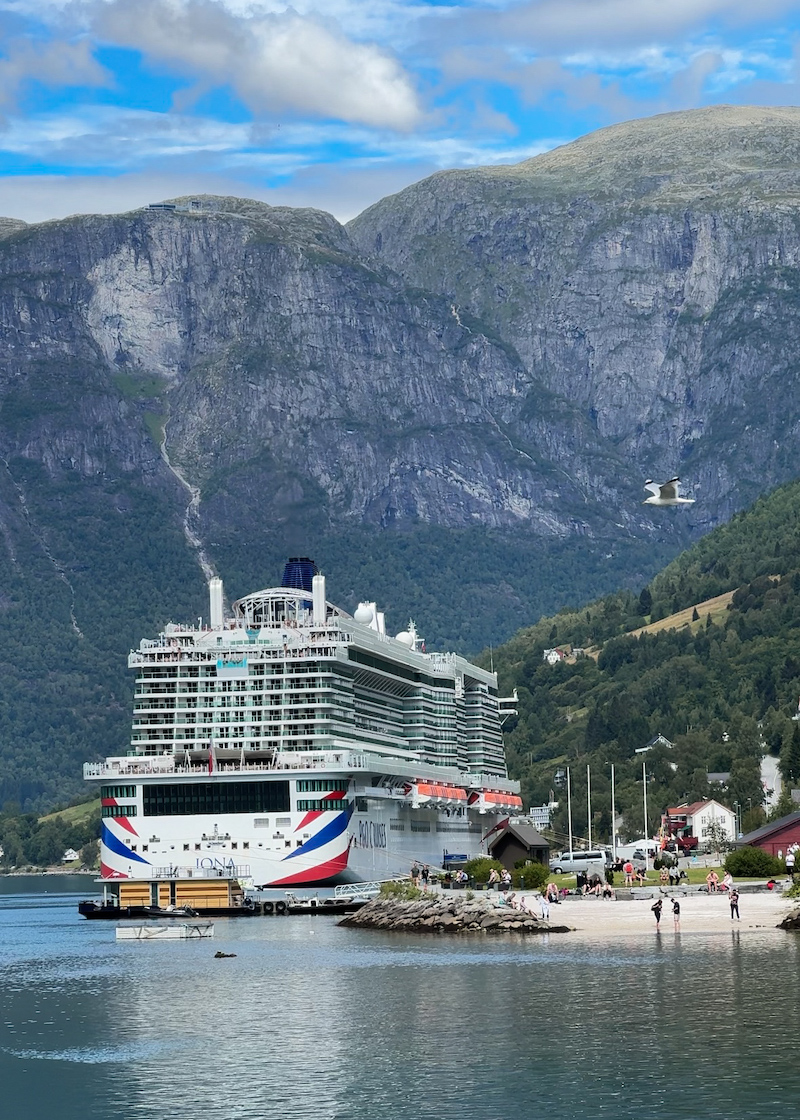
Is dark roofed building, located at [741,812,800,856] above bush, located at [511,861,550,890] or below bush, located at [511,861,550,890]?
above

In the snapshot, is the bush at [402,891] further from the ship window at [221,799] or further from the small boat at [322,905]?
the ship window at [221,799]

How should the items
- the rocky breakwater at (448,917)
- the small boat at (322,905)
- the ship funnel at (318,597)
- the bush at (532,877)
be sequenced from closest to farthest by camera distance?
the rocky breakwater at (448,917) < the bush at (532,877) < the small boat at (322,905) < the ship funnel at (318,597)

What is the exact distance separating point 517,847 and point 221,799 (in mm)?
25636

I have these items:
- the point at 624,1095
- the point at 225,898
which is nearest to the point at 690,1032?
the point at 624,1095

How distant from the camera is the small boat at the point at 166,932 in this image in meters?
132

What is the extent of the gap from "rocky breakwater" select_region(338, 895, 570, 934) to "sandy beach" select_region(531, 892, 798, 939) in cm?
207

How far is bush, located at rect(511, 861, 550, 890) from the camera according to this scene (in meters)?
142

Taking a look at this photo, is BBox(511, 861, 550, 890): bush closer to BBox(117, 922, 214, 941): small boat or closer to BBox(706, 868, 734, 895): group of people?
BBox(706, 868, 734, 895): group of people

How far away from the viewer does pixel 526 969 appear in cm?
9006

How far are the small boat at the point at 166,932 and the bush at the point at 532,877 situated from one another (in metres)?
22.4

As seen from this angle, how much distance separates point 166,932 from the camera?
5285 inches

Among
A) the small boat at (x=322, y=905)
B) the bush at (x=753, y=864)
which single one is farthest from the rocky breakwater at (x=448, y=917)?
the bush at (x=753, y=864)

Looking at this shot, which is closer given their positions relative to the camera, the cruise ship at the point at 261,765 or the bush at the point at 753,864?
the bush at the point at 753,864

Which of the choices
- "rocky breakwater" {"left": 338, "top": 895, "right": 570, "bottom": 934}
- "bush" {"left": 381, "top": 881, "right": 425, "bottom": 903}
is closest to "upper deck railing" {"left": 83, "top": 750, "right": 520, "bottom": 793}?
"bush" {"left": 381, "top": 881, "right": 425, "bottom": 903}
